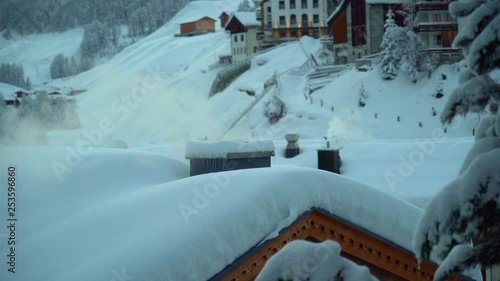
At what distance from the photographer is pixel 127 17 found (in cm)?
19288

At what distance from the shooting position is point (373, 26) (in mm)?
63156

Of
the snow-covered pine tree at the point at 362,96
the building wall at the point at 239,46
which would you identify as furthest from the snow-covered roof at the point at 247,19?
the snow-covered pine tree at the point at 362,96

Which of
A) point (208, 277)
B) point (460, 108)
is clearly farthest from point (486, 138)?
point (208, 277)

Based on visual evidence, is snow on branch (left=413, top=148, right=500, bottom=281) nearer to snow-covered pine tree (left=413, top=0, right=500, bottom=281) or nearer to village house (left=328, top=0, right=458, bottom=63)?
snow-covered pine tree (left=413, top=0, right=500, bottom=281)

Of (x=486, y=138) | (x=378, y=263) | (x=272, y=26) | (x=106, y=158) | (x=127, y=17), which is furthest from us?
(x=127, y=17)

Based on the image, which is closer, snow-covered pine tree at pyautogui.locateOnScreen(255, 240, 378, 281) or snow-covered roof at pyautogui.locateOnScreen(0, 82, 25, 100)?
snow-covered pine tree at pyautogui.locateOnScreen(255, 240, 378, 281)

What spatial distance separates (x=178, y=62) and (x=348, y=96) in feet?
217

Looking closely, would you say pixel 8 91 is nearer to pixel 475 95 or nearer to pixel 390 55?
pixel 390 55

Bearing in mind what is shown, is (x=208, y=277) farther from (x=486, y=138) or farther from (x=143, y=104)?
(x=143, y=104)

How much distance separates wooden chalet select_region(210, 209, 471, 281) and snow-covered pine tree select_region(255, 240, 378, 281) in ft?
13.9

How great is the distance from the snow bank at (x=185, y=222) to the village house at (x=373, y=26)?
5005 cm

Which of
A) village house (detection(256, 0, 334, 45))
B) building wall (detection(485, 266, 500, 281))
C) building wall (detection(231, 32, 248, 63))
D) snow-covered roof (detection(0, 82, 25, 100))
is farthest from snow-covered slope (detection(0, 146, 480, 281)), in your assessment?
building wall (detection(231, 32, 248, 63))

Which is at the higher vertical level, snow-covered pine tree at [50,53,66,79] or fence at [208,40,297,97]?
snow-covered pine tree at [50,53,66,79]

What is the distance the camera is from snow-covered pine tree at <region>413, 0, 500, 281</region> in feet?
12.1
